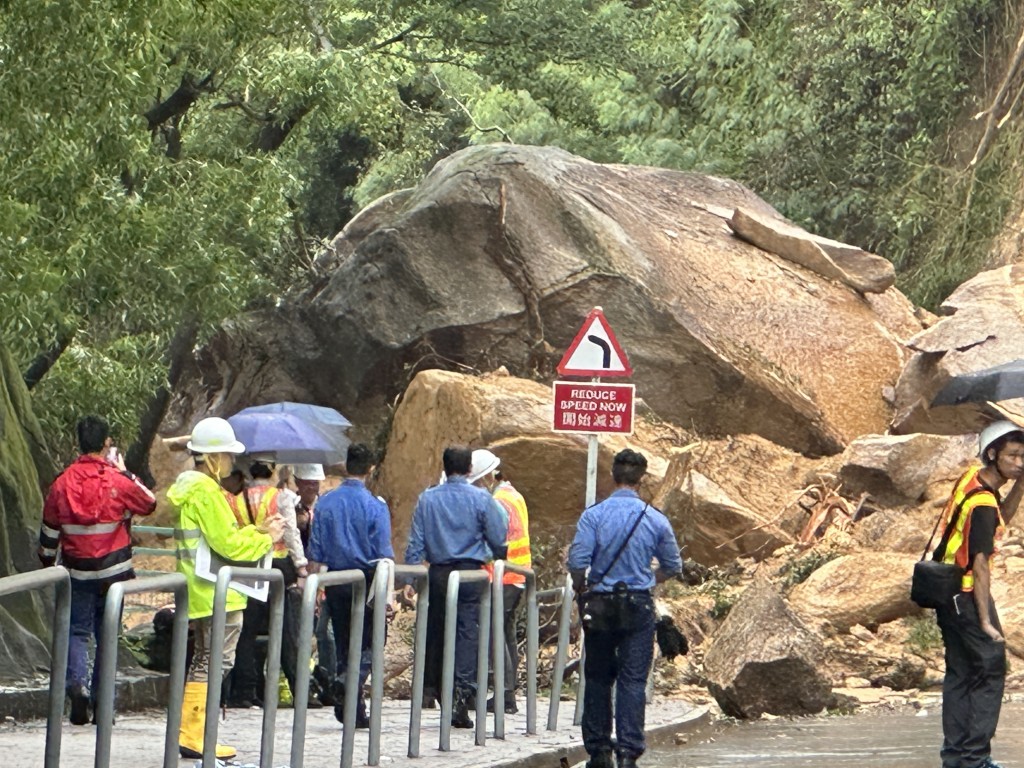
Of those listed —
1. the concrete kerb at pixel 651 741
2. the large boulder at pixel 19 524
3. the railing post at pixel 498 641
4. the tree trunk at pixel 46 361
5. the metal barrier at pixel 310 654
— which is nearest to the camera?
the metal barrier at pixel 310 654

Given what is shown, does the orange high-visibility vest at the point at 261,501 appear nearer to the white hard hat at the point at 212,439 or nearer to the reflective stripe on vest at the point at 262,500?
the reflective stripe on vest at the point at 262,500

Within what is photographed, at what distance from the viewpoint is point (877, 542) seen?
1864 centimetres

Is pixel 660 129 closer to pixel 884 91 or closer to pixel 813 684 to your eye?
pixel 884 91

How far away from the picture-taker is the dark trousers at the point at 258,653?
38.5 feet

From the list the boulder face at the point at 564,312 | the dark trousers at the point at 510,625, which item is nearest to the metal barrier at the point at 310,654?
the dark trousers at the point at 510,625

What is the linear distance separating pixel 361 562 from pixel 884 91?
20025mm

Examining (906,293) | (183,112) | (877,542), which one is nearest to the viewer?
(877,542)

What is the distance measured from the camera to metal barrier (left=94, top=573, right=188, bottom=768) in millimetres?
6547

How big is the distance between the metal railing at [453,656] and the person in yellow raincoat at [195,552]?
3.85 feet

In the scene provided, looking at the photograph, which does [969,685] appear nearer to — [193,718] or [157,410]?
[193,718]

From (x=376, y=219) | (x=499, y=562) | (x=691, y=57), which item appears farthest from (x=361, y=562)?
(x=691, y=57)

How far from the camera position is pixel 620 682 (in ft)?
33.4

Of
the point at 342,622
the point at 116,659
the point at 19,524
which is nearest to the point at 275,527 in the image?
the point at 342,622

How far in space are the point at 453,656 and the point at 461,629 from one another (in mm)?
1078
